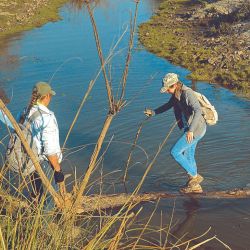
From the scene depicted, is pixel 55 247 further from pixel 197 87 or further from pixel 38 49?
pixel 38 49

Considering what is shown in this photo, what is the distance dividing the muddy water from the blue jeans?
2.34 ft

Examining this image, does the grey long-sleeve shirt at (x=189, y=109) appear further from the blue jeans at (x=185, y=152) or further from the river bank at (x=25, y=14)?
the river bank at (x=25, y=14)

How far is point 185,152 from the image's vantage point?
7.00 m

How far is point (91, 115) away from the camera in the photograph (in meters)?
11.5

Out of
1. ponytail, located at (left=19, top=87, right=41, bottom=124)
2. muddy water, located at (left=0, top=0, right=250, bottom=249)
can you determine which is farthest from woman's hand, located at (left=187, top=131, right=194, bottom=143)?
ponytail, located at (left=19, top=87, right=41, bottom=124)

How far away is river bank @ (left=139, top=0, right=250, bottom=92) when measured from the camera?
15055 mm

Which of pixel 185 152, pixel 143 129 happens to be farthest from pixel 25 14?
pixel 185 152

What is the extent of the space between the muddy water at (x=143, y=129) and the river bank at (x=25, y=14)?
520 cm

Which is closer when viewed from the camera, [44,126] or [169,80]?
[44,126]

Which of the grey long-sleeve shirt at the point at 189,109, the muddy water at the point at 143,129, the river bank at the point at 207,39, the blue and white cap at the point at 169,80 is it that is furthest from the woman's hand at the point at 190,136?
the river bank at the point at 207,39

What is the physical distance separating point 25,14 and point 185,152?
930 inches

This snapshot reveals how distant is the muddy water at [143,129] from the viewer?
5770 millimetres

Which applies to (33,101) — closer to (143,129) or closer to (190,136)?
(190,136)

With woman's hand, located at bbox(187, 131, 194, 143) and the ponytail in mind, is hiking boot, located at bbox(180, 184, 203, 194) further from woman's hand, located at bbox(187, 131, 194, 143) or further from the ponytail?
the ponytail
